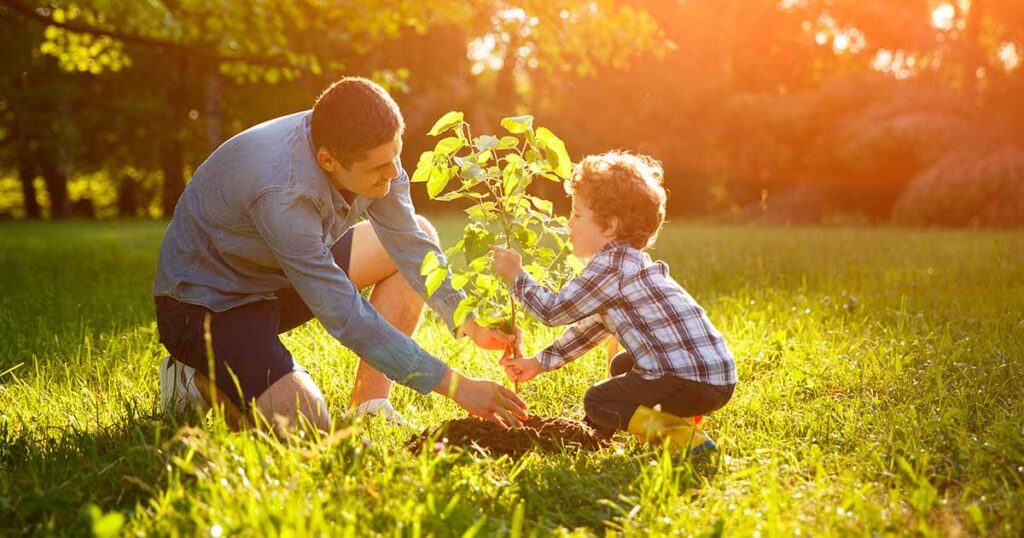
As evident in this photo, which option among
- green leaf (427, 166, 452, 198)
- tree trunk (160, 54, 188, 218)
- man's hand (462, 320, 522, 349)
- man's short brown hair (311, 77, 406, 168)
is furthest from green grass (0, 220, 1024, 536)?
tree trunk (160, 54, 188, 218)

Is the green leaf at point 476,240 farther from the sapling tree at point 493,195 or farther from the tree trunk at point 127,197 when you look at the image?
the tree trunk at point 127,197

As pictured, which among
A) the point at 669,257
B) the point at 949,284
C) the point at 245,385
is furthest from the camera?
the point at 669,257

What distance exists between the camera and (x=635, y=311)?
131 inches

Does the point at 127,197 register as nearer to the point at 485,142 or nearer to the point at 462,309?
the point at 462,309

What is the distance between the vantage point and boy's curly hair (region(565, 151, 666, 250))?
3332 millimetres

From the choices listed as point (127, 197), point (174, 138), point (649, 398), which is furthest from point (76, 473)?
point (127, 197)

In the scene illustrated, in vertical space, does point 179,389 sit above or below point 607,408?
above

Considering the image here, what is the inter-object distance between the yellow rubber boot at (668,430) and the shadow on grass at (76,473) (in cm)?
168

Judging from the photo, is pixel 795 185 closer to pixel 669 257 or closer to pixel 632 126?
pixel 632 126

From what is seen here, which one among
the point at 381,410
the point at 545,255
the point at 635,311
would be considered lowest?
the point at 381,410

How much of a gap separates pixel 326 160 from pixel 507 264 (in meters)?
0.80

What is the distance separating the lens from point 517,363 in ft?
11.3

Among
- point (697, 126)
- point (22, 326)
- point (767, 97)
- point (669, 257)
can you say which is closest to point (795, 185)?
point (767, 97)

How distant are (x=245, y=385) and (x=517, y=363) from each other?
3.51 ft
